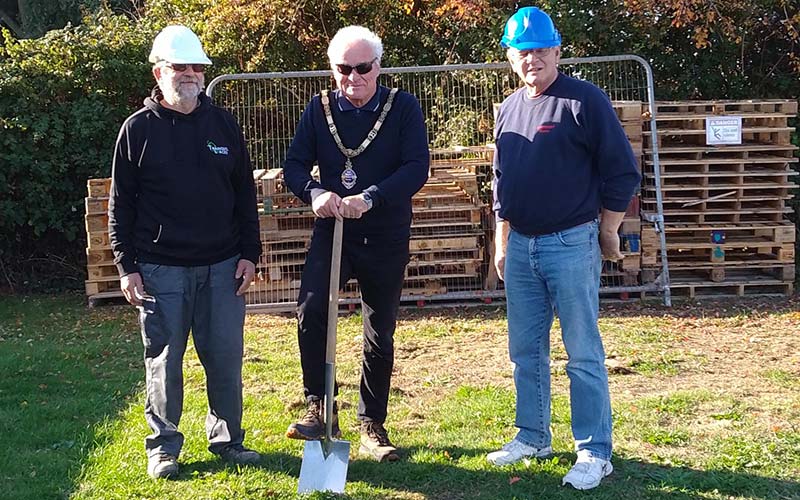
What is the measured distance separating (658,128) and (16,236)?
7.80m

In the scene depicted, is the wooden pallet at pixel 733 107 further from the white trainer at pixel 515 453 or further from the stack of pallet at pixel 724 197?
the white trainer at pixel 515 453

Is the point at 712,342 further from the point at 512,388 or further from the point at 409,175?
the point at 409,175

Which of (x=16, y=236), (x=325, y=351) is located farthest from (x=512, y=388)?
(x=16, y=236)

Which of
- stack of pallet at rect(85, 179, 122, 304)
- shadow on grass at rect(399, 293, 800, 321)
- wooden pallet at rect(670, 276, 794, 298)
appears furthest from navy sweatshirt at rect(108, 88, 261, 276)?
wooden pallet at rect(670, 276, 794, 298)

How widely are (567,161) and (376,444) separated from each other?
180 cm

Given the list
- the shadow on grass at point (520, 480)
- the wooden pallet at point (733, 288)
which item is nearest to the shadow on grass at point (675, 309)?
the wooden pallet at point (733, 288)

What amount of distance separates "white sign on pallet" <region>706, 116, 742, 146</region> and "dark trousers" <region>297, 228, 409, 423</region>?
18.0 ft

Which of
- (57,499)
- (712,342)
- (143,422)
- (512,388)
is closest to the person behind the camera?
(57,499)

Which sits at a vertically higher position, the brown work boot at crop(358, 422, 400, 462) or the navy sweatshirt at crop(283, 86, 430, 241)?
the navy sweatshirt at crop(283, 86, 430, 241)

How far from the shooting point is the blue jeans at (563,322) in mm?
3984

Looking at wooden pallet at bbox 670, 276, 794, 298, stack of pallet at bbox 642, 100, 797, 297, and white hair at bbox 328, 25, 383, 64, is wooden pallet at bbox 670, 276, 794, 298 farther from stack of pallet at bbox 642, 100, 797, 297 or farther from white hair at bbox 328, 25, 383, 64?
white hair at bbox 328, 25, 383, 64

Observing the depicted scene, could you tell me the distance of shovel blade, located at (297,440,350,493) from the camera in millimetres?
3941

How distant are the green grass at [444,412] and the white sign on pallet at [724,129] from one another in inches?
70.2

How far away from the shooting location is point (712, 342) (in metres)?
7.01
